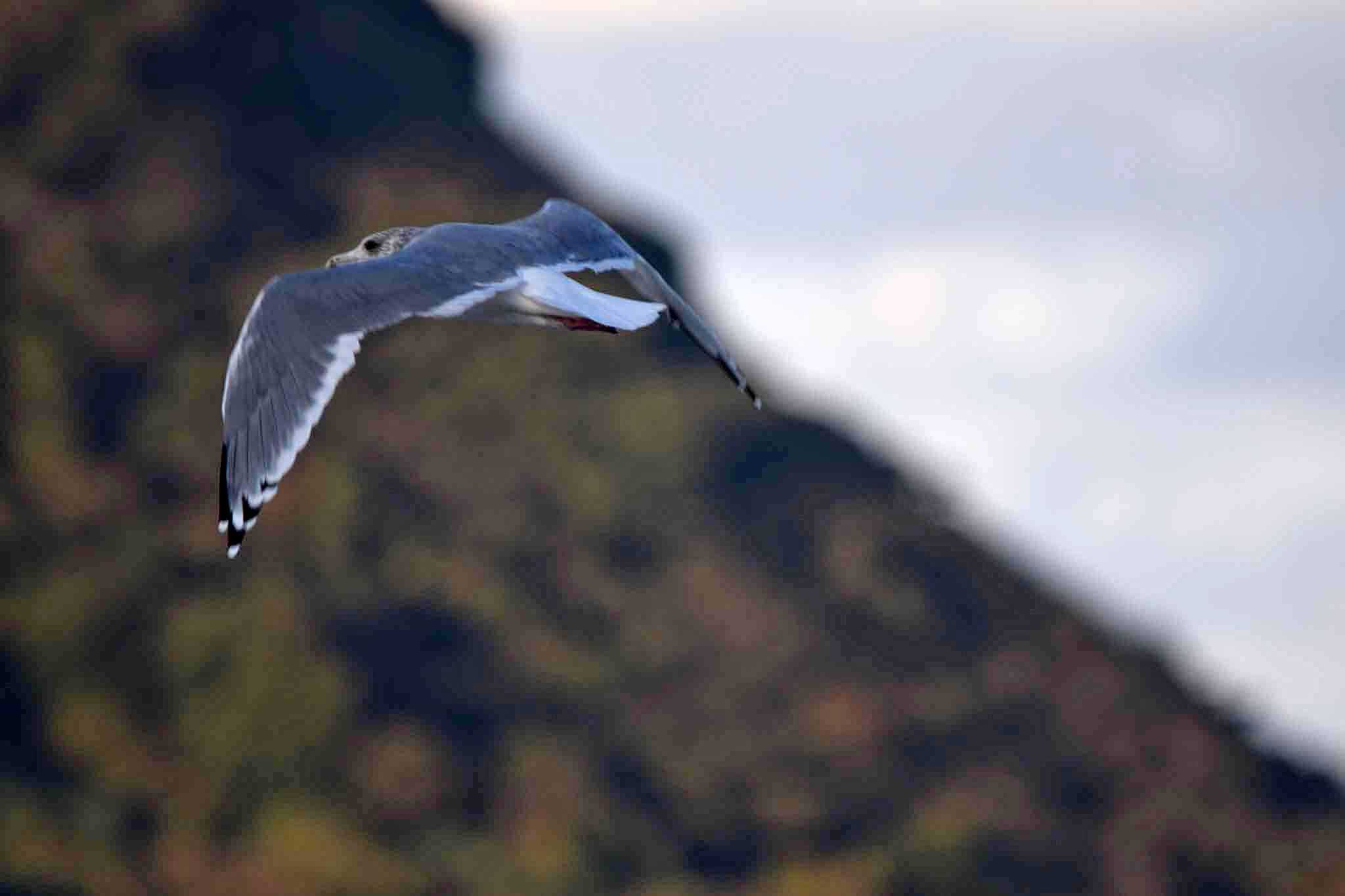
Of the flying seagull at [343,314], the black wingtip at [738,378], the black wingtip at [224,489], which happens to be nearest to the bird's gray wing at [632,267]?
the black wingtip at [738,378]

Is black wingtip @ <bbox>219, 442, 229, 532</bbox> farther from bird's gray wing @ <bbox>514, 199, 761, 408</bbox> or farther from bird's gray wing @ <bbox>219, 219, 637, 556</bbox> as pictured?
bird's gray wing @ <bbox>514, 199, 761, 408</bbox>

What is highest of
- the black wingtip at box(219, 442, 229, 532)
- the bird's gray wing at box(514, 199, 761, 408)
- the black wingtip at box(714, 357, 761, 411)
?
the bird's gray wing at box(514, 199, 761, 408)

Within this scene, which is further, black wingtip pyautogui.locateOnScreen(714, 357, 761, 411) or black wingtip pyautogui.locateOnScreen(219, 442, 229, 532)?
black wingtip pyautogui.locateOnScreen(714, 357, 761, 411)

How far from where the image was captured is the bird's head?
25.2 ft

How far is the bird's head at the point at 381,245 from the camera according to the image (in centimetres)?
767

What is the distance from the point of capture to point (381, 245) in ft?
25.6

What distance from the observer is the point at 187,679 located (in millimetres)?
21922

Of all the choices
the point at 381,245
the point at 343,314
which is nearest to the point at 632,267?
the point at 381,245

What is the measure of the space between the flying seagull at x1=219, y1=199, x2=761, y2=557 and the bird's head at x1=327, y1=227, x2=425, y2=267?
0.74 feet

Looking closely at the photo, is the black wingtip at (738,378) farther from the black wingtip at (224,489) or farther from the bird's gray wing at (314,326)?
the black wingtip at (224,489)

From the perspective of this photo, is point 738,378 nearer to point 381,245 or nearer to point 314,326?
point 381,245

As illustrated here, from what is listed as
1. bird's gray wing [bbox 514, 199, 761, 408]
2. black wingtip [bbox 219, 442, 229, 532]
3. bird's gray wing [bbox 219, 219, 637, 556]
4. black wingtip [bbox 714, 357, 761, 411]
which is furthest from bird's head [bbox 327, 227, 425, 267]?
black wingtip [bbox 219, 442, 229, 532]

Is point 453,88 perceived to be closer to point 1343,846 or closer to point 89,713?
point 89,713

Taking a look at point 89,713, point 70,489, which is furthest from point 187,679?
point 70,489
